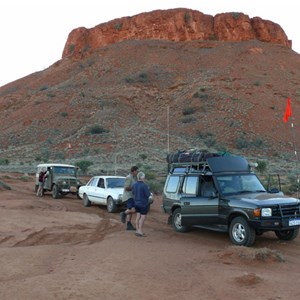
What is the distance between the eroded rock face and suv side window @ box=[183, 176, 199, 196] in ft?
252

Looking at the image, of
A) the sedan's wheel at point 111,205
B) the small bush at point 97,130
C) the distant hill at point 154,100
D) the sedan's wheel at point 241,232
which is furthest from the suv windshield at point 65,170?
the small bush at point 97,130

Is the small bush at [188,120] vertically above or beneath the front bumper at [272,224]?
above

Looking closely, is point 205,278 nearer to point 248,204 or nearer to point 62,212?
point 248,204

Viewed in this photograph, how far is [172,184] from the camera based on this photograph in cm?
1302

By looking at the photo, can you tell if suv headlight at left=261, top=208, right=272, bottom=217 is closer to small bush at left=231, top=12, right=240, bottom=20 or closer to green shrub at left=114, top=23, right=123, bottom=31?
small bush at left=231, top=12, right=240, bottom=20

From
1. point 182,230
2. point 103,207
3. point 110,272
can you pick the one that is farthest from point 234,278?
point 103,207

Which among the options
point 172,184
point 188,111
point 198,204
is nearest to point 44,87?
point 188,111

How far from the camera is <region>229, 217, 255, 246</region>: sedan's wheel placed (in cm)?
1010

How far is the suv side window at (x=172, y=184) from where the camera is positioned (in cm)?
1280

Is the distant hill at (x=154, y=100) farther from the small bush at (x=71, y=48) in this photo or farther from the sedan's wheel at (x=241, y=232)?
the sedan's wheel at (x=241, y=232)

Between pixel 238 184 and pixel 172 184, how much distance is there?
2.17 meters

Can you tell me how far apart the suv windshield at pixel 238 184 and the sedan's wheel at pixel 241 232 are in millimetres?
893

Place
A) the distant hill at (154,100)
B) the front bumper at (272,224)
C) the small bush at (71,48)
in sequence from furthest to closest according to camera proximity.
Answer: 1. the small bush at (71,48)
2. the distant hill at (154,100)
3. the front bumper at (272,224)

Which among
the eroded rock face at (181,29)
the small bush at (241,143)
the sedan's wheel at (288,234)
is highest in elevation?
the eroded rock face at (181,29)
